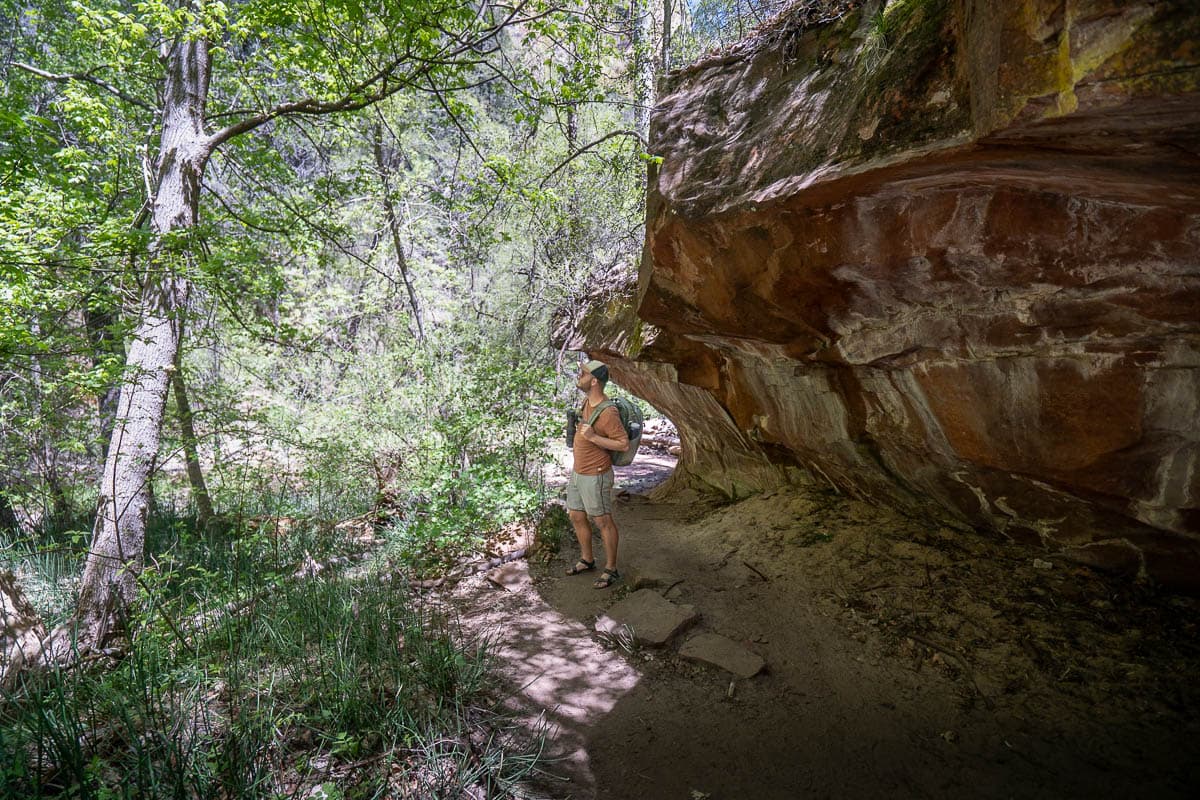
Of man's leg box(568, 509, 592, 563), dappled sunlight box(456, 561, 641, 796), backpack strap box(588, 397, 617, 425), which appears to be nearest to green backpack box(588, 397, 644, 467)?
backpack strap box(588, 397, 617, 425)

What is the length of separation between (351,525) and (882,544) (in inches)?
258

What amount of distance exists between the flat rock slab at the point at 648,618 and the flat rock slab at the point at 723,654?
15cm

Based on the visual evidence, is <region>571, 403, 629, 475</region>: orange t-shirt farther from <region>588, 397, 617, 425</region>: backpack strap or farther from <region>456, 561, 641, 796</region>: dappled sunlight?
<region>456, 561, 641, 796</region>: dappled sunlight

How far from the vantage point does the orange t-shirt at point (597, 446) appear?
4.61 m

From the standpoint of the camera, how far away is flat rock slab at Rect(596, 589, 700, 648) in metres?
3.84

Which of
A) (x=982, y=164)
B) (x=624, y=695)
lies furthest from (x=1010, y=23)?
(x=624, y=695)

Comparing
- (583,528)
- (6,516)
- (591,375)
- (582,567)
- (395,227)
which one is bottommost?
(6,516)

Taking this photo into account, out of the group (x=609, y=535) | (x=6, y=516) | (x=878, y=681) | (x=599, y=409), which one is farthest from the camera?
(x=6, y=516)

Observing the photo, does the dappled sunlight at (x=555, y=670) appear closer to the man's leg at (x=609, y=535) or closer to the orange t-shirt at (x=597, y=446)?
the man's leg at (x=609, y=535)

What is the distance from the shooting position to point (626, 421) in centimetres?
468

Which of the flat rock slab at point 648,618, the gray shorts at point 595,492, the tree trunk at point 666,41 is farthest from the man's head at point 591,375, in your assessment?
the tree trunk at point 666,41

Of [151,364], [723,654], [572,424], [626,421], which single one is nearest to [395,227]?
[151,364]

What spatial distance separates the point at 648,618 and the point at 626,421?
1.59m

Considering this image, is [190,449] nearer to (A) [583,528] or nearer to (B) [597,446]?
(A) [583,528]
